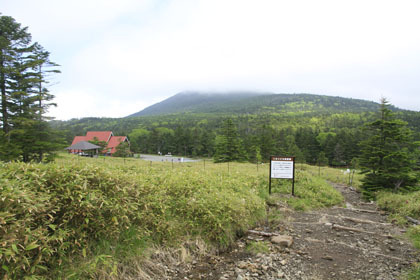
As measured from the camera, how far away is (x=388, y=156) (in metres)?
9.60

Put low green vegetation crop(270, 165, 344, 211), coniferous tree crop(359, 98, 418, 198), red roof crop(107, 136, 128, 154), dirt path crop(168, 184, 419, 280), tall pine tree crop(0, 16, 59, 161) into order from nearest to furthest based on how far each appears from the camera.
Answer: dirt path crop(168, 184, 419, 280)
low green vegetation crop(270, 165, 344, 211)
coniferous tree crop(359, 98, 418, 198)
tall pine tree crop(0, 16, 59, 161)
red roof crop(107, 136, 128, 154)

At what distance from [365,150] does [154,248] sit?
11.4 m

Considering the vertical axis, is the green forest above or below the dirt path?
above

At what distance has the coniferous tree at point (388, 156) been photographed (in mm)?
9602

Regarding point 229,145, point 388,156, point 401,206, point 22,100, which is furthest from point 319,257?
point 229,145

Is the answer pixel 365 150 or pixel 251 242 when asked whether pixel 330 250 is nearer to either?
pixel 251 242

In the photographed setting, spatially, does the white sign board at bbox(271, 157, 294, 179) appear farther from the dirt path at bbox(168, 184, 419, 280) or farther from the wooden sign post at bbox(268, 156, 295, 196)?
the dirt path at bbox(168, 184, 419, 280)

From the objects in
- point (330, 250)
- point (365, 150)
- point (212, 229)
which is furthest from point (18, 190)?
point (365, 150)

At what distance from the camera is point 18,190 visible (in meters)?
→ 2.27

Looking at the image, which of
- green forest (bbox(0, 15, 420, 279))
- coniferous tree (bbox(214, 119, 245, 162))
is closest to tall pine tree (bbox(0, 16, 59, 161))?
green forest (bbox(0, 15, 420, 279))

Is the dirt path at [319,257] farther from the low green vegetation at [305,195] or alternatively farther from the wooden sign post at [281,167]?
the wooden sign post at [281,167]

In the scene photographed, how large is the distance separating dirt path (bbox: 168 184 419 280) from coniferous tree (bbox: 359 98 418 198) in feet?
17.5

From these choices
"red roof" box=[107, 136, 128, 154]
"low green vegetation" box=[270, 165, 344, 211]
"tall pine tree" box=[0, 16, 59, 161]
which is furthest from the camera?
"red roof" box=[107, 136, 128, 154]

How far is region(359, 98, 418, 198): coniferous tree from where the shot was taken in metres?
9.60
